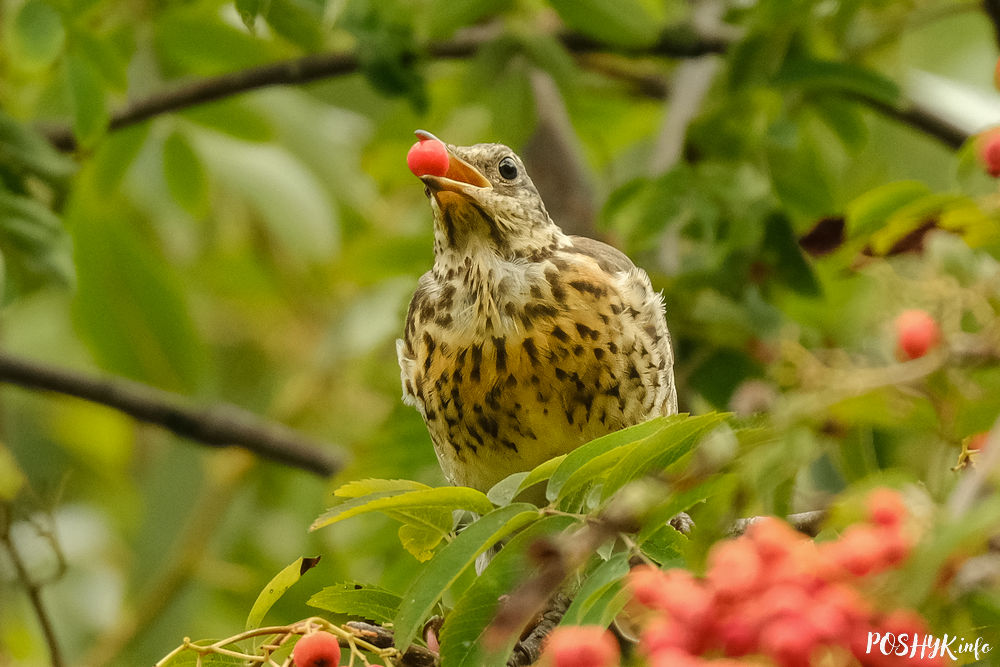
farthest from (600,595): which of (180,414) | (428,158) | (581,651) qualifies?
(180,414)

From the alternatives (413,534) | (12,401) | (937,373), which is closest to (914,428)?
(937,373)

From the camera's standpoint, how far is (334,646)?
194 cm

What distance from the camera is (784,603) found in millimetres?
1263

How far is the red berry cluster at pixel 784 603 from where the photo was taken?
4.09 feet

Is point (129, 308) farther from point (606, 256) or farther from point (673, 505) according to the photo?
point (673, 505)

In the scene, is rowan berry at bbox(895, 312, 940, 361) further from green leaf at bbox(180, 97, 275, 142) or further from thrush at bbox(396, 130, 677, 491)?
green leaf at bbox(180, 97, 275, 142)

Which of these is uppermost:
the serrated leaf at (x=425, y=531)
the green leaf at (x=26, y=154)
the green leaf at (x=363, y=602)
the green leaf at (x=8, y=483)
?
the green leaf at (x=26, y=154)

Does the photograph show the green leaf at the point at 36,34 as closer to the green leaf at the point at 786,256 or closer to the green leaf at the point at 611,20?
the green leaf at the point at 611,20

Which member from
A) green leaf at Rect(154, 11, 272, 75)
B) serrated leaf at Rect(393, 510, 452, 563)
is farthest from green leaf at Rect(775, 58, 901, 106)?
serrated leaf at Rect(393, 510, 452, 563)

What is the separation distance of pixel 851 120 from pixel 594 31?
2.75 ft

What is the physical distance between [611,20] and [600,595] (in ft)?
7.05

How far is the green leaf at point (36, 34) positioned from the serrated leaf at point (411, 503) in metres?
1.69

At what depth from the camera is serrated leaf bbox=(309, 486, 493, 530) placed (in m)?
1.91

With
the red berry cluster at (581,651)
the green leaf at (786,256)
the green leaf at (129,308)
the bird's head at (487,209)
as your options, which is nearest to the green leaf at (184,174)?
the green leaf at (129,308)
